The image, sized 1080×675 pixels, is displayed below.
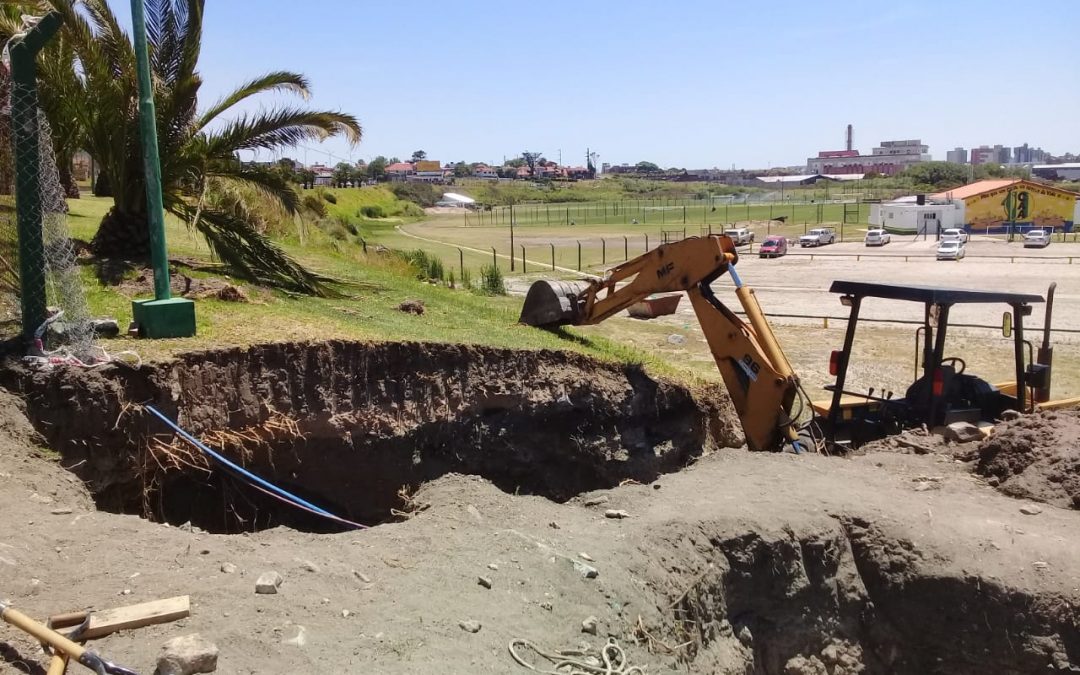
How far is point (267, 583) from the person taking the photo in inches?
209

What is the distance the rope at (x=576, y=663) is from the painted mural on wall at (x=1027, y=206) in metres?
65.6

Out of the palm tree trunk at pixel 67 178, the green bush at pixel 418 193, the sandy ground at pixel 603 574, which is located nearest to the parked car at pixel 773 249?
the palm tree trunk at pixel 67 178

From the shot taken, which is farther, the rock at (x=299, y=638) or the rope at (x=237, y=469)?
the rope at (x=237, y=469)

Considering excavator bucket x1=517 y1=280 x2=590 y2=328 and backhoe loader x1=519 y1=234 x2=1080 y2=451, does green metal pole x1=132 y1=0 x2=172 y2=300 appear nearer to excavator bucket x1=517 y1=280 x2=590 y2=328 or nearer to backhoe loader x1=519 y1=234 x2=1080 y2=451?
excavator bucket x1=517 y1=280 x2=590 y2=328

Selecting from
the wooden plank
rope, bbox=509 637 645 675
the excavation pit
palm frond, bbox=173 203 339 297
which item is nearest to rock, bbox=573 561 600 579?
rope, bbox=509 637 645 675

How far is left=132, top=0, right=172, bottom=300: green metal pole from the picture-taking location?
910cm

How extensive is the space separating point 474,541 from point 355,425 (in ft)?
12.5

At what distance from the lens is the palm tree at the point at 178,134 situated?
11664 mm

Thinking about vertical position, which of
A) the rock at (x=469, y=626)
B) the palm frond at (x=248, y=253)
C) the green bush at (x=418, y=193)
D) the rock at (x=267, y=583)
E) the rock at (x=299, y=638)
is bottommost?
the rock at (x=469, y=626)

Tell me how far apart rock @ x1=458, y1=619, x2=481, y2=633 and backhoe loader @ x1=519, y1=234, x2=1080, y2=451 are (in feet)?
19.5

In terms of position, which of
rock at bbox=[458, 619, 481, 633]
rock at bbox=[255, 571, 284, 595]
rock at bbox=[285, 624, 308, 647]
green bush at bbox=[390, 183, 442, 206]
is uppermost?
Result: green bush at bbox=[390, 183, 442, 206]

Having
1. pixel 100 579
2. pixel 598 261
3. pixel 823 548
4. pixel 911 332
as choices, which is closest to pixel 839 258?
pixel 598 261

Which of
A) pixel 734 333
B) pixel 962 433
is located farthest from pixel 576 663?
pixel 734 333

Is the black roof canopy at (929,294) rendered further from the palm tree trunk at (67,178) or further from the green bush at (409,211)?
the green bush at (409,211)
